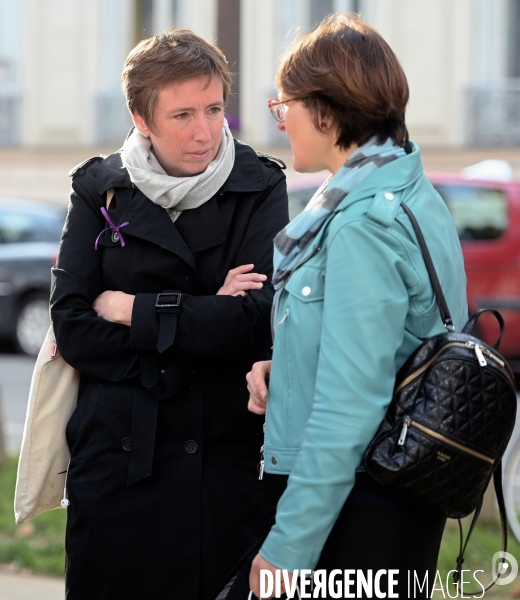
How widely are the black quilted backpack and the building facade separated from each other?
47.5 ft

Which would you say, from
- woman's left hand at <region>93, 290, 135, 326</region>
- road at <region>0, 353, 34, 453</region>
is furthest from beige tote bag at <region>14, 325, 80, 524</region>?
road at <region>0, 353, 34, 453</region>

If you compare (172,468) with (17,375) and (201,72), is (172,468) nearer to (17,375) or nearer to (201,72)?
(201,72)

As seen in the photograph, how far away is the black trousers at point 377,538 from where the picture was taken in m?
2.09

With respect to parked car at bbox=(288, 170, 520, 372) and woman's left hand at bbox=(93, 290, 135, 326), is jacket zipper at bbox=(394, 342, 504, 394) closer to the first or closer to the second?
woman's left hand at bbox=(93, 290, 135, 326)

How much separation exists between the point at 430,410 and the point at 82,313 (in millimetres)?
1053

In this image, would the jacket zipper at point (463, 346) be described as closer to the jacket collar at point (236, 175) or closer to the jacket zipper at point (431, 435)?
the jacket zipper at point (431, 435)

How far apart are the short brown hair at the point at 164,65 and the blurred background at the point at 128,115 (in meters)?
6.50

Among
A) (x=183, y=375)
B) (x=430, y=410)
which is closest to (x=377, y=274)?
(x=430, y=410)

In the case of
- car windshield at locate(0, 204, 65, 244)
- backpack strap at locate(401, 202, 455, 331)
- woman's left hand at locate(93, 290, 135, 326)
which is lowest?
car windshield at locate(0, 204, 65, 244)

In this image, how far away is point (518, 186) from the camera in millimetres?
9133

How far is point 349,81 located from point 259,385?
676 mm

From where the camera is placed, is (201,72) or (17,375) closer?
(201,72)

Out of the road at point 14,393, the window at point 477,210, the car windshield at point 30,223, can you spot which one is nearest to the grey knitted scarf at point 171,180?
the road at point 14,393

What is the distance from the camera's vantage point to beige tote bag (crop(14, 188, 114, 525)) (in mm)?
2744
